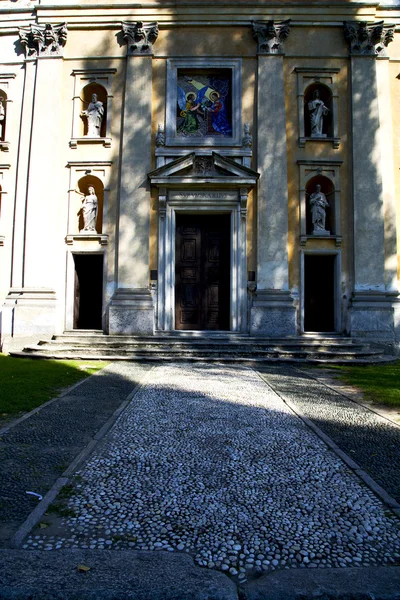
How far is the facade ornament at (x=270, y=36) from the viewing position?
14516mm

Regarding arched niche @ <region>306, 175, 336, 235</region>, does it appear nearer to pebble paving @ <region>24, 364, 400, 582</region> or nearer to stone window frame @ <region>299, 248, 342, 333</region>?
stone window frame @ <region>299, 248, 342, 333</region>

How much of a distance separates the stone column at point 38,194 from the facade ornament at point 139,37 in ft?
7.22

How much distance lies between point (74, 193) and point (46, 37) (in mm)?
5419

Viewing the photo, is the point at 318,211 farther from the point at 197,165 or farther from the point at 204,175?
the point at 197,165

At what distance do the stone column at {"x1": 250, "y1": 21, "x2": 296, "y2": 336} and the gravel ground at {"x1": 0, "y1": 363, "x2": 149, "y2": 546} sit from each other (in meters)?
7.24

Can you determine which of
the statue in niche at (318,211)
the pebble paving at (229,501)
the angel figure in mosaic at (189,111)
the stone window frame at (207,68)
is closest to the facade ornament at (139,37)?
the stone window frame at (207,68)

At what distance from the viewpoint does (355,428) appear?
4.95 meters

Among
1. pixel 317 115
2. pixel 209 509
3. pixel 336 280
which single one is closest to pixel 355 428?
pixel 209 509

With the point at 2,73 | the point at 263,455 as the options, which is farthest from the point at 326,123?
the point at 263,455

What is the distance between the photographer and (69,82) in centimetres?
1508

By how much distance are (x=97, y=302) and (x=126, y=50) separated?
8619 mm

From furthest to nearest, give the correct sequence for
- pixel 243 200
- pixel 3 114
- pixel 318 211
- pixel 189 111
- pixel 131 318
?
1. pixel 3 114
2. pixel 189 111
3. pixel 318 211
4. pixel 243 200
5. pixel 131 318

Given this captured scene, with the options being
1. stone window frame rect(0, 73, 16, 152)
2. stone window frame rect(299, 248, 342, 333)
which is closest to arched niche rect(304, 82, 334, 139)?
stone window frame rect(299, 248, 342, 333)

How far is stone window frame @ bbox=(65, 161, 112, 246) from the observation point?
1448 centimetres
